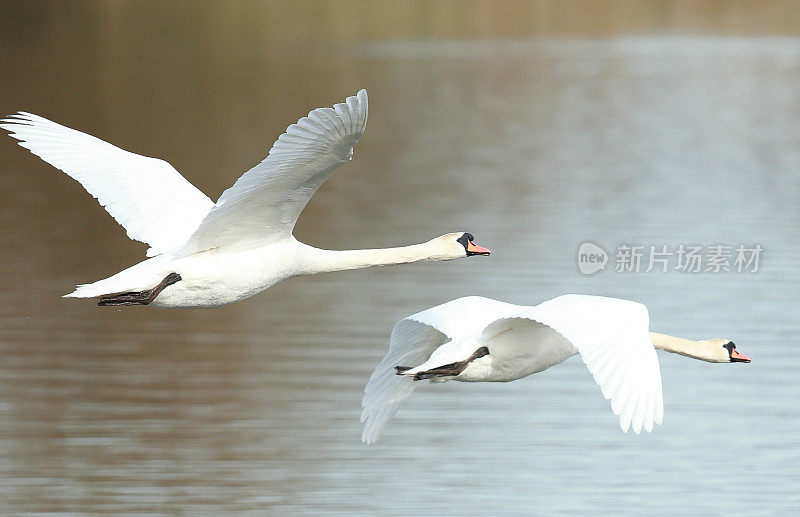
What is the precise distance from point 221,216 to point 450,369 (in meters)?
1.73

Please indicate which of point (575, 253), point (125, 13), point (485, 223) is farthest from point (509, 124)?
point (125, 13)

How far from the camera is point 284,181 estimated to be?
28.6ft

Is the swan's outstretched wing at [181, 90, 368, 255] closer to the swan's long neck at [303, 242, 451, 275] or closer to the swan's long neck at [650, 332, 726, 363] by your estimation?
the swan's long neck at [303, 242, 451, 275]

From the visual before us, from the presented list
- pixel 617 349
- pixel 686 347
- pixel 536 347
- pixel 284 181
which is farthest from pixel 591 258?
pixel 617 349

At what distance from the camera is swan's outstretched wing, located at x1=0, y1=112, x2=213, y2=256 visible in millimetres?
10188

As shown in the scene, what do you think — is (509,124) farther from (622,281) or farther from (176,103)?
(622,281)

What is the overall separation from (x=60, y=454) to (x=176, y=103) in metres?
21.5

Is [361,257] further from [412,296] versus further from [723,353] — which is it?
[412,296]

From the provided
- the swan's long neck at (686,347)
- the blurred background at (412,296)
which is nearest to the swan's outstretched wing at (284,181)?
the blurred background at (412,296)

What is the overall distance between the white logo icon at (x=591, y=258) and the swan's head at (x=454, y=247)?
23.3 feet

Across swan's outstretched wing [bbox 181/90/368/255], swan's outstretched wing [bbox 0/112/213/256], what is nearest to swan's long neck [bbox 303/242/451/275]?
swan's outstretched wing [bbox 181/90/368/255]

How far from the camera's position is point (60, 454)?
38.7ft

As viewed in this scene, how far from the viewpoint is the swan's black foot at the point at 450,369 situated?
27.3ft

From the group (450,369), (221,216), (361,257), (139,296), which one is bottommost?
(450,369)
